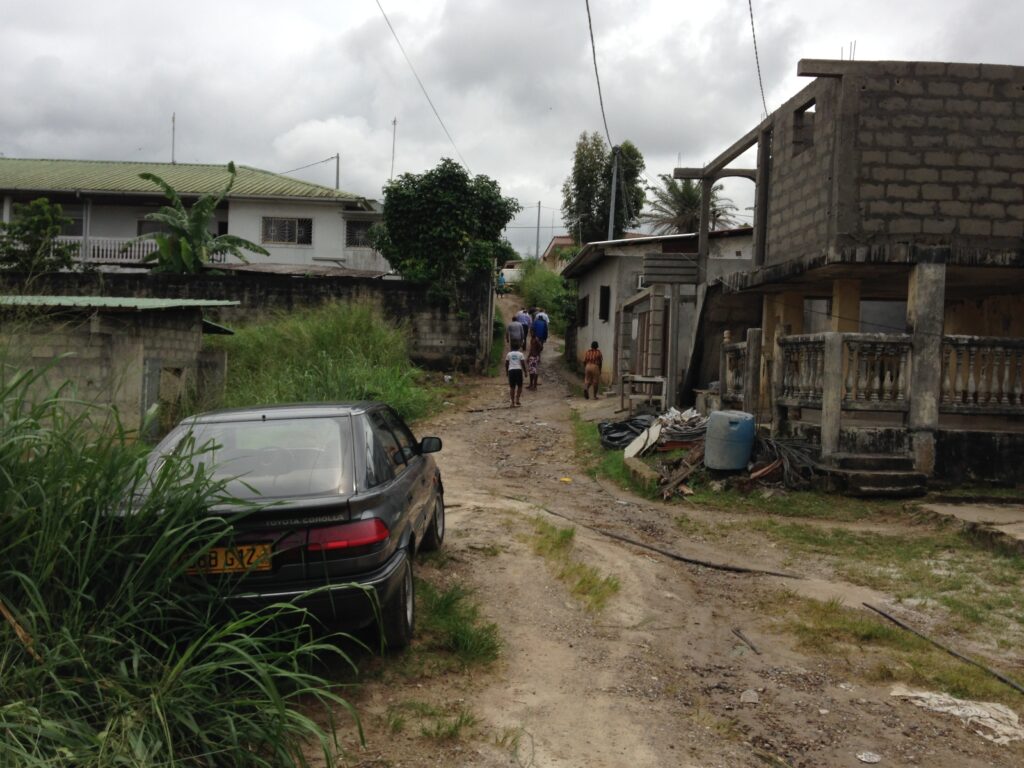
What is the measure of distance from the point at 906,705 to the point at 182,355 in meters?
12.8

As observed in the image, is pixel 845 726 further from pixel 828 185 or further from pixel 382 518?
pixel 828 185

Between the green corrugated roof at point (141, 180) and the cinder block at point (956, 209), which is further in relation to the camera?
the green corrugated roof at point (141, 180)

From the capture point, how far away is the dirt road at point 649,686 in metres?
4.15

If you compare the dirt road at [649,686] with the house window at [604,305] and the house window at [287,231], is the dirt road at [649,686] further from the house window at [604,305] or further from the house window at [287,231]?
the house window at [287,231]

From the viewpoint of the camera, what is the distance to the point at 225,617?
4.16 meters

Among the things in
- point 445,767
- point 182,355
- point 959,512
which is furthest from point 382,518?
point 182,355

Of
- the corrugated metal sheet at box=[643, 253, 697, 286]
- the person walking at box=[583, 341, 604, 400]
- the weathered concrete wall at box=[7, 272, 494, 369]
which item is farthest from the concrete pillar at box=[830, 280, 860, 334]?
the weathered concrete wall at box=[7, 272, 494, 369]

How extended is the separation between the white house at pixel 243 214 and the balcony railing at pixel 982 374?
23.9 meters

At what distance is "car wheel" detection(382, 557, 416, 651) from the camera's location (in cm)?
485

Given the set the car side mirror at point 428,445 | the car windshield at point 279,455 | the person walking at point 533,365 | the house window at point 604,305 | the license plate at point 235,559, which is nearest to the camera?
the license plate at point 235,559

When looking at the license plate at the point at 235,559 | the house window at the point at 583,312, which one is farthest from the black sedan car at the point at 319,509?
the house window at the point at 583,312

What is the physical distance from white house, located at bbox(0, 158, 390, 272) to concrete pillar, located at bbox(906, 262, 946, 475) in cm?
2378

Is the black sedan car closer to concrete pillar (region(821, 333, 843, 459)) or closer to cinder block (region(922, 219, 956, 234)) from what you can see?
concrete pillar (region(821, 333, 843, 459))

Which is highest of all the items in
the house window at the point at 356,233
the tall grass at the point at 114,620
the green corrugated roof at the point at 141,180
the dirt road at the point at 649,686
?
the green corrugated roof at the point at 141,180
